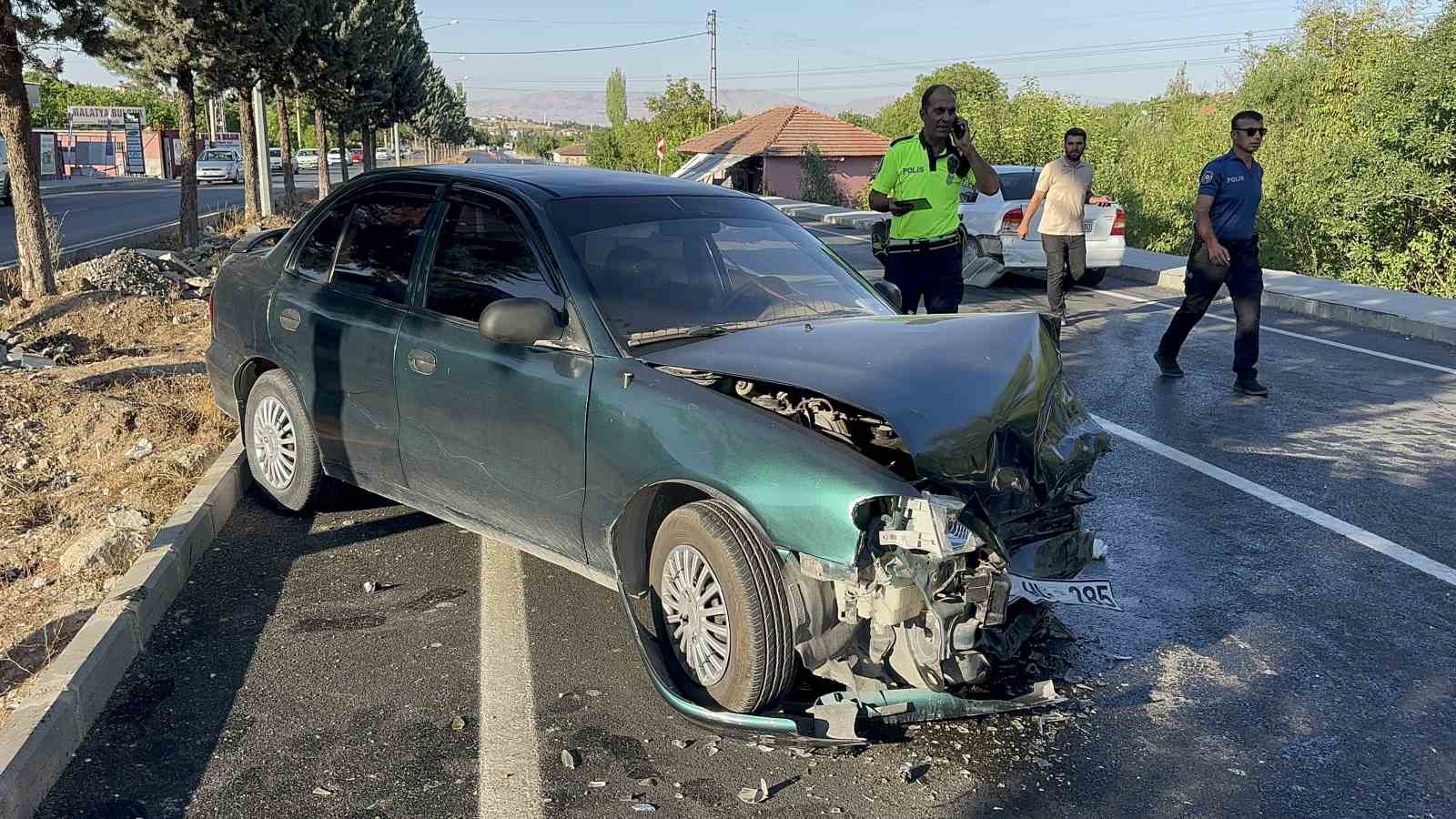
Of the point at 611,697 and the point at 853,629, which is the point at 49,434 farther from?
the point at 853,629

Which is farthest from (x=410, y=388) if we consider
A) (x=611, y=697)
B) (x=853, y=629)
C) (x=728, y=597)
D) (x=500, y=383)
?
(x=853, y=629)

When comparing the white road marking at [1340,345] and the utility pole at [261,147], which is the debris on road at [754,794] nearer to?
the white road marking at [1340,345]

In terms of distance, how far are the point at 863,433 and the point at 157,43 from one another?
19.1 meters

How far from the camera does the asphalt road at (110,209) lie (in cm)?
2442

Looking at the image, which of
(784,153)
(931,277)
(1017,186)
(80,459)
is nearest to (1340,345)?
(1017,186)

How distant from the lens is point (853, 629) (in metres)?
3.38

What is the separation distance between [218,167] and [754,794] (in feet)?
197

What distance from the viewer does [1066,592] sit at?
3.61 m

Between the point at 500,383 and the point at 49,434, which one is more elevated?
the point at 500,383

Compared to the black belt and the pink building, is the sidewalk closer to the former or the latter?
the black belt

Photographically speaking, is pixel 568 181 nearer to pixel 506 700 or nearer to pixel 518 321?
pixel 518 321

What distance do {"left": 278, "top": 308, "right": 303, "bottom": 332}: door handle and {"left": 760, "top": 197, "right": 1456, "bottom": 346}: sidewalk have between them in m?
7.30

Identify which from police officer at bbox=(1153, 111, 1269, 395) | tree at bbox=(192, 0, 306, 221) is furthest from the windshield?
tree at bbox=(192, 0, 306, 221)

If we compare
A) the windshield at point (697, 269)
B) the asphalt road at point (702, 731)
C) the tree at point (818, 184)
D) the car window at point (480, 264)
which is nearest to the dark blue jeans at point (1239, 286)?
the asphalt road at point (702, 731)
